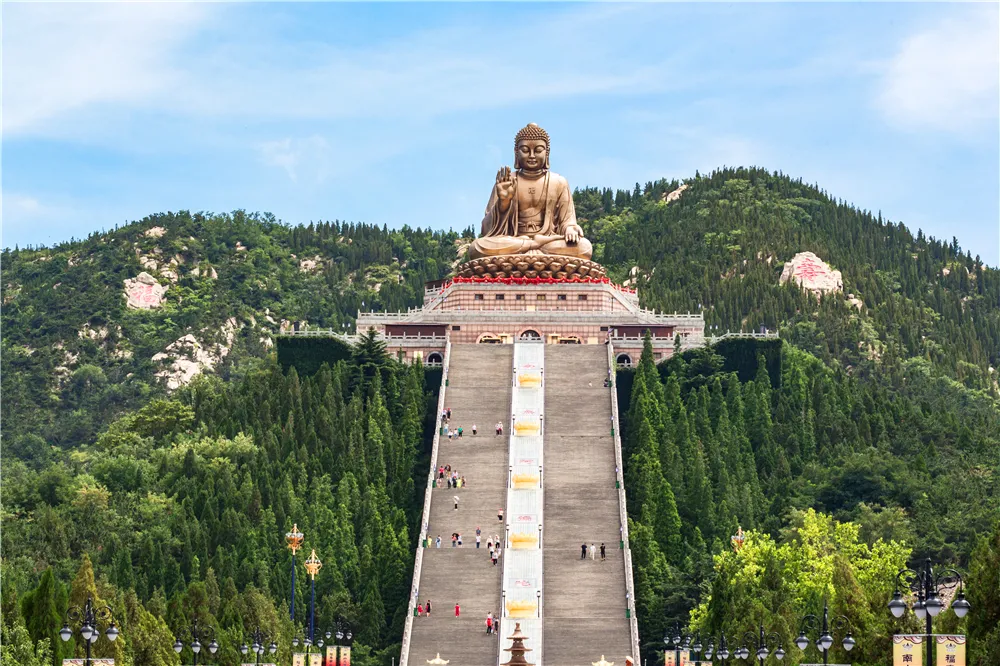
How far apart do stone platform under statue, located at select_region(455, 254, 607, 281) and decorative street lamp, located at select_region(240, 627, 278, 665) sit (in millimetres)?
25312

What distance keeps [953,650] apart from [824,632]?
203cm

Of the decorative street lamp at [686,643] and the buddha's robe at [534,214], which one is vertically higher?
the buddha's robe at [534,214]

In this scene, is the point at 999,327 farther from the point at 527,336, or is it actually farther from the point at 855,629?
the point at 855,629

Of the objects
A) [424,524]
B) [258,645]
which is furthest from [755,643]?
[424,524]

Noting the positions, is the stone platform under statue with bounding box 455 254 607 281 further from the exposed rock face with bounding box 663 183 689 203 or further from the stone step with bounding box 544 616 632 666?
the exposed rock face with bounding box 663 183 689 203

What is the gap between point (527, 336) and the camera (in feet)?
A: 252

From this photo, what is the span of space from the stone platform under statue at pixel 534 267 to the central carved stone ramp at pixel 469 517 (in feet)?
17.0

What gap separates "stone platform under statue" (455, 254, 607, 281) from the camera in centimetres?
7875

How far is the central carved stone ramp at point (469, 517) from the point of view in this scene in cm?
5712

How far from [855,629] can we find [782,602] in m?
7.49

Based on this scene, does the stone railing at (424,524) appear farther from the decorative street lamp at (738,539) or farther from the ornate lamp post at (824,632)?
the ornate lamp post at (824,632)

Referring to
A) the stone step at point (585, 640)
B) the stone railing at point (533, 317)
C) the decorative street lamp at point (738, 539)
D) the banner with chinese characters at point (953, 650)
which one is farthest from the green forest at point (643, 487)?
the stone railing at point (533, 317)

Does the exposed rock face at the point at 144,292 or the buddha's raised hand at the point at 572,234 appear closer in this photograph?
the buddha's raised hand at the point at 572,234

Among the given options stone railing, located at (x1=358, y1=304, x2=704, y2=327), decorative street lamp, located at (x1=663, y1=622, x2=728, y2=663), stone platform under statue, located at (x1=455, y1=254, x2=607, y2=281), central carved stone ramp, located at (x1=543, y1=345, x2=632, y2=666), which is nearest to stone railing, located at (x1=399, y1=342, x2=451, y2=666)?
central carved stone ramp, located at (x1=543, y1=345, x2=632, y2=666)
